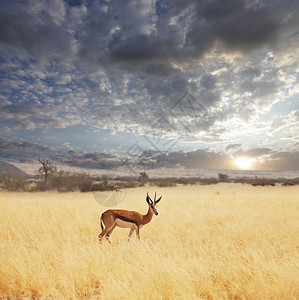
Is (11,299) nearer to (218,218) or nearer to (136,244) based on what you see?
(136,244)

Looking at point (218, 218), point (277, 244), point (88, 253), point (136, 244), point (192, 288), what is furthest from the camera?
point (218, 218)

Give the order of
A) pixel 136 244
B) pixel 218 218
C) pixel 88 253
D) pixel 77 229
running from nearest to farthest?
pixel 88 253 < pixel 136 244 < pixel 77 229 < pixel 218 218

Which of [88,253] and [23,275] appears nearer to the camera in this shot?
[23,275]

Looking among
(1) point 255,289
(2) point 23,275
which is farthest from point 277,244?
(2) point 23,275

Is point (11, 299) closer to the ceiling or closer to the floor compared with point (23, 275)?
closer to the floor

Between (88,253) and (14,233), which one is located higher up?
(88,253)

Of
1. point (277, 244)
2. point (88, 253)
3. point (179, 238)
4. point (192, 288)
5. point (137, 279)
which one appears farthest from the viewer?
point (179, 238)

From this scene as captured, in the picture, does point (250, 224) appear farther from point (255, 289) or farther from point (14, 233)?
point (14, 233)

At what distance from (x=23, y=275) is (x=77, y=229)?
4.15 meters

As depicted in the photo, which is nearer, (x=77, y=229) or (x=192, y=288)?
(x=192, y=288)

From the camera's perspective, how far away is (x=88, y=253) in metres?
4.64

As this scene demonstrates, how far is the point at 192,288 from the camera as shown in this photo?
3.32 m

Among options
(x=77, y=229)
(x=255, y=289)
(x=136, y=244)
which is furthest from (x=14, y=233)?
(x=255, y=289)

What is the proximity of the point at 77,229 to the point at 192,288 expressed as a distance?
19.3ft
